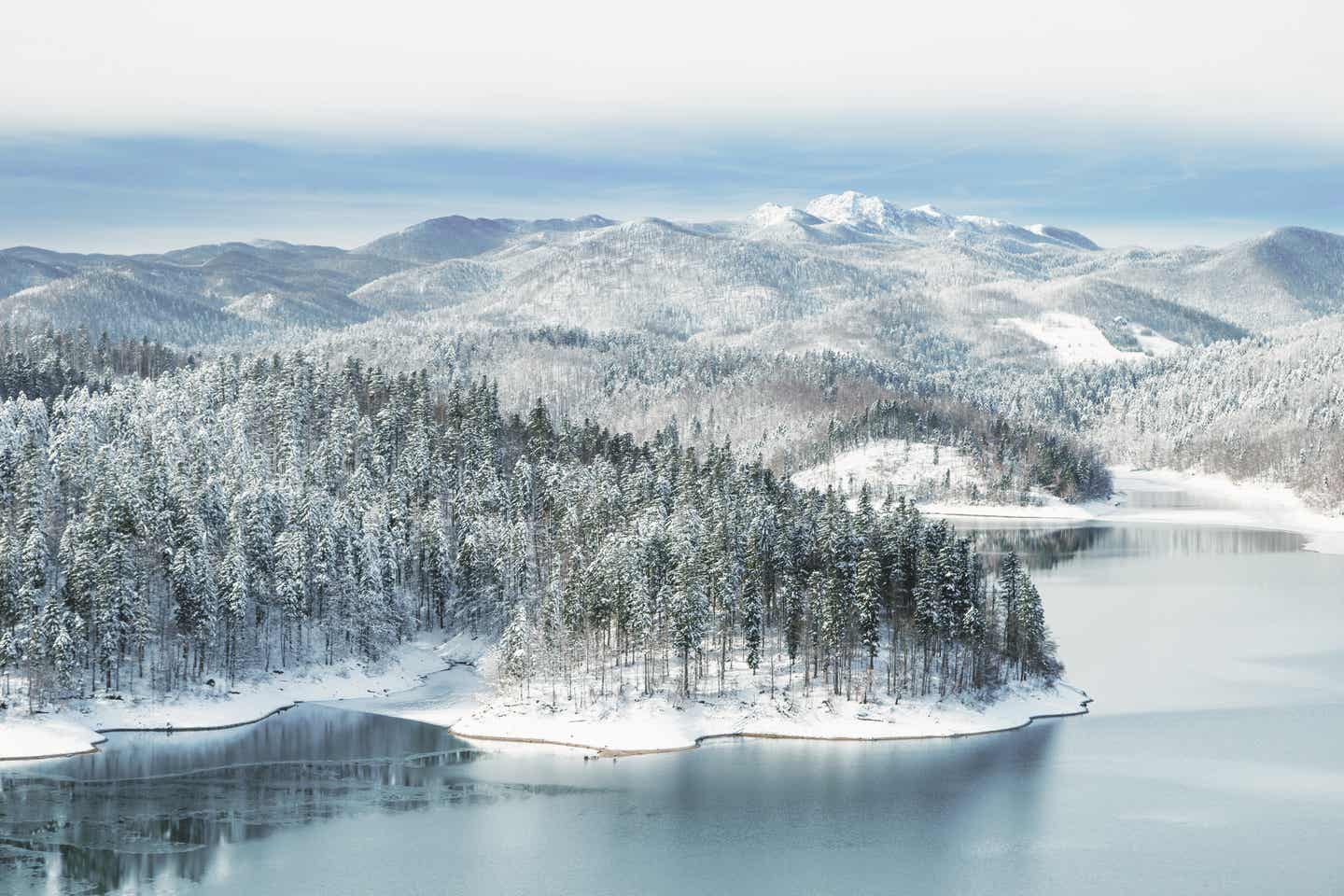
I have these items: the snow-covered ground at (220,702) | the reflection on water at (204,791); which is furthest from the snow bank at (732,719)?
the snow-covered ground at (220,702)

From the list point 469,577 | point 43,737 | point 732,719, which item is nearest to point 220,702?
point 43,737

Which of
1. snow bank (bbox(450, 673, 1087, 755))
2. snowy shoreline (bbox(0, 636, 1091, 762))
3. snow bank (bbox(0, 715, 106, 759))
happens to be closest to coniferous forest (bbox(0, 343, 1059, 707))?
snow bank (bbox(450, 673, 1087, 755))

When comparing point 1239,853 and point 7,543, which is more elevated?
point 7,543

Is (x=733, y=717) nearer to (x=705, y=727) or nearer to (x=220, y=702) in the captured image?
(x=705, y=727)

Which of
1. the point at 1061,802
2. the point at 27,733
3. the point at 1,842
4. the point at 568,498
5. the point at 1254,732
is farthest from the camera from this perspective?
the point at 568,498

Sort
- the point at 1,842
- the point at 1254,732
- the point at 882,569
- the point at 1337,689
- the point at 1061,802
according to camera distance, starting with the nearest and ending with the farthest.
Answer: the point at 1,842 → the point at 1061,802 → the point at 1254,732 → the point at 882,569 → the point at 1337,689

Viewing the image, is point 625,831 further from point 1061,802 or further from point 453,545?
point 453,545

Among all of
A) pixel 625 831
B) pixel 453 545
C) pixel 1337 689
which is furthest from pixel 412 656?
pixel 1337 689

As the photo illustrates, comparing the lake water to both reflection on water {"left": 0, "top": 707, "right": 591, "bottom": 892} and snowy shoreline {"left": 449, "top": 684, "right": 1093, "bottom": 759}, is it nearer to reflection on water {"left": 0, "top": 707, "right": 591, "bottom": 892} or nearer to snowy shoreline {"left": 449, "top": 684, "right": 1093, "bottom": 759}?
reflection on water {"left": 0, "top": 707, "right": 591, "bottom": 892}
